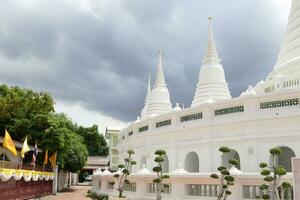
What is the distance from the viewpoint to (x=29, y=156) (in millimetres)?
35500

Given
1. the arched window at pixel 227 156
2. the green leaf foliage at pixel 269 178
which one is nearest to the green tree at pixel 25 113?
the arched window at pixel 227 156

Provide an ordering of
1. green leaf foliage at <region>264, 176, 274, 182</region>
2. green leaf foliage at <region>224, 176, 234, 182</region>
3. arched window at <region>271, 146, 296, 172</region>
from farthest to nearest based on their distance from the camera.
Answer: arched window at <region>271, 146, 296, 172</region> → green leaf foliage at <region>224, 176, 234, 182</region> → green leaf foliage at <region>264, 176, 274, 182</region>

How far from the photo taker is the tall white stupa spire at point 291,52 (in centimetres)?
2969

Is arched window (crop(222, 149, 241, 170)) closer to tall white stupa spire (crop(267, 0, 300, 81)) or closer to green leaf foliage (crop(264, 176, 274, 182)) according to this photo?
tall white stupa spire (crop(267, 0, 300, 81))

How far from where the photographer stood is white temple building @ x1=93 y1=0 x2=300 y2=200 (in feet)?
72.3

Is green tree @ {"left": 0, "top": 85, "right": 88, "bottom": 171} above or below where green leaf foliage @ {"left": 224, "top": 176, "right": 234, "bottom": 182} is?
above

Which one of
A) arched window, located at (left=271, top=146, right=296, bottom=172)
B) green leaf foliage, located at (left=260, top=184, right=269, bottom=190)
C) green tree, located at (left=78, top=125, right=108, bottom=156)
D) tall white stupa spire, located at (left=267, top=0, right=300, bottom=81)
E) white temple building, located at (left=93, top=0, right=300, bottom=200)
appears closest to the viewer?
green leaf foliage, located at (left=260, top=184, right=269, bottom=190)

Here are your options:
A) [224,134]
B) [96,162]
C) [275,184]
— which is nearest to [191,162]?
[224,134]

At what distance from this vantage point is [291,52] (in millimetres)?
32375

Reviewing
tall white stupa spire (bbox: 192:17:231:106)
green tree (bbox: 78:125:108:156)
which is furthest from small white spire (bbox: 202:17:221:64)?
green tree (bbox: 78:125:108:156)

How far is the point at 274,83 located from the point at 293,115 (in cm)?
636

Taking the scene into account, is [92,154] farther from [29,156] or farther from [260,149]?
[260,149]

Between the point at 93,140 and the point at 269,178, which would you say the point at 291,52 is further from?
the point at 93,140

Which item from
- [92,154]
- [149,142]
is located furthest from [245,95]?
[92,154]
